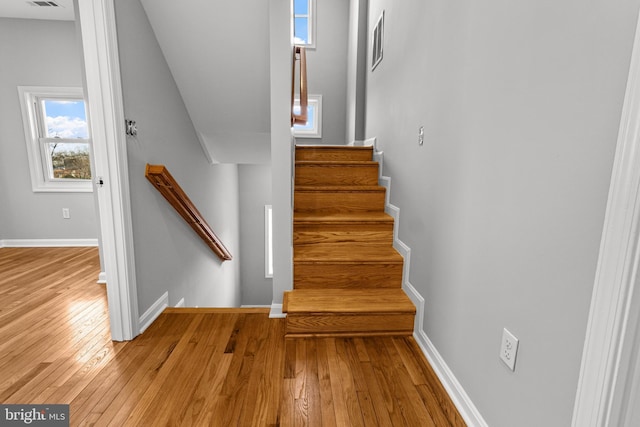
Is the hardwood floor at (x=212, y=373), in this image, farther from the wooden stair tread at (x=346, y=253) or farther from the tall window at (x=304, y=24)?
the tall window at (x=304, y=24)

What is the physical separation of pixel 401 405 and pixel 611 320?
0.96m

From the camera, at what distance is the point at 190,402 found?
1.36 meters

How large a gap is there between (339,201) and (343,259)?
701 millimetres

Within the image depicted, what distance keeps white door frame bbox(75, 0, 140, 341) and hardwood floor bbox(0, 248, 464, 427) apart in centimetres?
24

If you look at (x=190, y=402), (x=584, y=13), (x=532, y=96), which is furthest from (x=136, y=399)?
(x=584, y=13)

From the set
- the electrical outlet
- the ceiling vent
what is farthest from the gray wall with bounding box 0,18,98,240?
the electrical outlet

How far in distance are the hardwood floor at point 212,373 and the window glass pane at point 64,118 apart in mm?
2712

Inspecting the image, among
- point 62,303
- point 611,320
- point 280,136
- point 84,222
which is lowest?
point 62,303

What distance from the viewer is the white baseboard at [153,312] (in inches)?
76.2

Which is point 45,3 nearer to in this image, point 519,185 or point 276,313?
point 276,313

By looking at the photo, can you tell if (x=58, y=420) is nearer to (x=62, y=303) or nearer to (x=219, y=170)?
(x=62, y=303)

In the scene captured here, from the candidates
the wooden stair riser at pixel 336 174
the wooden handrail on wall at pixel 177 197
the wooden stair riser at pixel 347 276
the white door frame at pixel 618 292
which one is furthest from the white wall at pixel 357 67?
the white door frame at pixel 618 292

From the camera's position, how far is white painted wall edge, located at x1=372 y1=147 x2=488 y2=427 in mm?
1280

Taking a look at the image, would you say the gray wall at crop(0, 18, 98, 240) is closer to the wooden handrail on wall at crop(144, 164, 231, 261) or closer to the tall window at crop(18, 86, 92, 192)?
the tall window at crop(18, 86, 92, 192)
